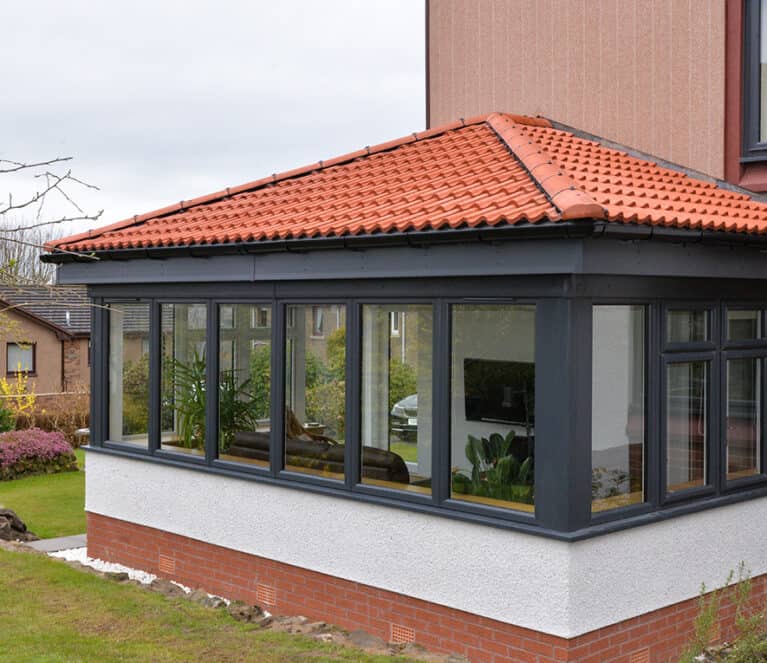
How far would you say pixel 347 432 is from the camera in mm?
8836

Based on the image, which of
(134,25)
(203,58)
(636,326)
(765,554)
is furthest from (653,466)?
(203,58)

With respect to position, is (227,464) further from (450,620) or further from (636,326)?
(636,326)

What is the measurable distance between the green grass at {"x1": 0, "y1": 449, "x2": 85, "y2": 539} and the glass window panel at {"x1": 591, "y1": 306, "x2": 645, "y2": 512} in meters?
9.37

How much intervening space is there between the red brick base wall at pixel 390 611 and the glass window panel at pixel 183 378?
103 cm

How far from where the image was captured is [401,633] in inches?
328

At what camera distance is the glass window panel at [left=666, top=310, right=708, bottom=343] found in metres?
8.07

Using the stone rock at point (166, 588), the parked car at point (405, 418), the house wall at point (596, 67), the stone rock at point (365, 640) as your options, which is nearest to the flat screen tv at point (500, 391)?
the parked car at point (405, 418)

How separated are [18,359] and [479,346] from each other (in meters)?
35.3

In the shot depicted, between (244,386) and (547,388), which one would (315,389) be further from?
(547,388)

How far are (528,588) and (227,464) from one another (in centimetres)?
368

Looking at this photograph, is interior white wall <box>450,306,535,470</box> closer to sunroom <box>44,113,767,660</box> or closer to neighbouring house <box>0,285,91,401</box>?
sunroom <box>44,113,767,660</box>

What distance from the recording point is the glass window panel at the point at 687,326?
8.07 metres

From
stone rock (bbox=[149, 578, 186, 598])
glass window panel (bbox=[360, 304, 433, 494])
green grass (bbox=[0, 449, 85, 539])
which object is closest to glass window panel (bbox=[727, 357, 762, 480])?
glass window panel (bbox=[360, 304, 433, 494])

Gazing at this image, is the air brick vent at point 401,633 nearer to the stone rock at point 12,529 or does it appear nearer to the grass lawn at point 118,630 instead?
the grass lawn at point 118,630
